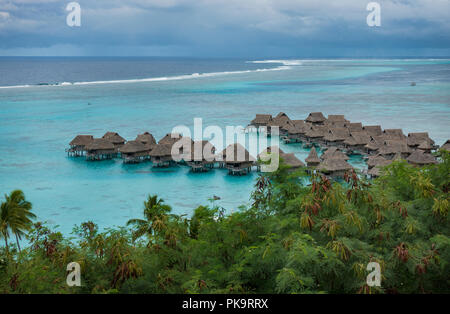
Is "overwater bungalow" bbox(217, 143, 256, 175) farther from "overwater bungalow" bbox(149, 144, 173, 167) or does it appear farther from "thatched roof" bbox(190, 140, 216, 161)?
"overwater bungalow" bbox(149, 144, 173, 167)

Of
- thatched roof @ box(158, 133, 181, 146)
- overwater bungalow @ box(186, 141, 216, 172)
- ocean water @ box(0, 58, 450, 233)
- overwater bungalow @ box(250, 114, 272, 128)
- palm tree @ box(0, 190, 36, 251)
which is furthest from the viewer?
overwater bungalow @ box(250, 114, 272, 128)

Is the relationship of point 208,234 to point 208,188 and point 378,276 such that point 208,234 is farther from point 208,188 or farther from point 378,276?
point 208,188

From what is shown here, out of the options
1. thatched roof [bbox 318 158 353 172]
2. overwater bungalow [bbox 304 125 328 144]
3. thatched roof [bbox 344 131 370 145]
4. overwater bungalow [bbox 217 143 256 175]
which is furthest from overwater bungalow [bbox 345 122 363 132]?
overwater bungalow [bbox 217 143 256 175]

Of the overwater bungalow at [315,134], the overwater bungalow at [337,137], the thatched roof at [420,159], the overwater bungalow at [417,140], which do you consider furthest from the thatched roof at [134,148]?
the overwater bungalow at [417,140]

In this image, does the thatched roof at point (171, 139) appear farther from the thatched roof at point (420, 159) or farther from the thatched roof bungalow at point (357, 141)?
the thatched roof at point (420, 159)

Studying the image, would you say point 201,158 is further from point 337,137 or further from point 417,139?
point 417,139

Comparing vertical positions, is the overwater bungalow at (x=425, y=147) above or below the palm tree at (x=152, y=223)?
above

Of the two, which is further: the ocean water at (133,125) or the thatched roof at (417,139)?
the thatched roof at (417,139)
